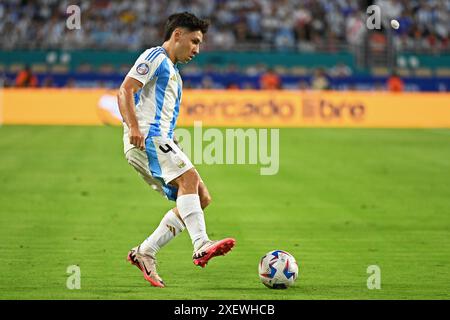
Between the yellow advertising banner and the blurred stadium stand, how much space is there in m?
4.53

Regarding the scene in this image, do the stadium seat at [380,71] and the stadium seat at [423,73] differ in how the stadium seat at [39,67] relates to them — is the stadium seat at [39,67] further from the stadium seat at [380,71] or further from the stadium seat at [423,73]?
the stadium seat at [423,73]

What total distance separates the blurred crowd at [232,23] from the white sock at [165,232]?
30.9 m

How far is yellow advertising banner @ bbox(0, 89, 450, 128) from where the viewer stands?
32.8 metres

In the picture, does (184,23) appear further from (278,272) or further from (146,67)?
(278,272)

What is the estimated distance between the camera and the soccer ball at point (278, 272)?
348 inches

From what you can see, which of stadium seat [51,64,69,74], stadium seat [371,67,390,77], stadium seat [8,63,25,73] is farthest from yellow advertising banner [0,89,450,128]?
stadium seat [371,67,390,77]

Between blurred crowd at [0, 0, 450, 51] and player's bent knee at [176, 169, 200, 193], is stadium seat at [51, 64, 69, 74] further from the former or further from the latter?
player's bent knee at [176, 169, 200, 193]

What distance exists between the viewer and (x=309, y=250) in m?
11.2

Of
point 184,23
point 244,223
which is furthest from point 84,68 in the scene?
point 184,23

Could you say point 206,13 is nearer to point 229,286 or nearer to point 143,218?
point 143,218

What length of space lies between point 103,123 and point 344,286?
85.1 ft

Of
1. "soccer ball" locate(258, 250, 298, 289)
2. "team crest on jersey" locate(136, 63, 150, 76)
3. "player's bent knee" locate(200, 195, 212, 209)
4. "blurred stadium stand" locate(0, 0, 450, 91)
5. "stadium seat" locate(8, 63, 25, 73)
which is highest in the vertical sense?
"blurred stadium stand" locate(0, 0, 450, 91)
